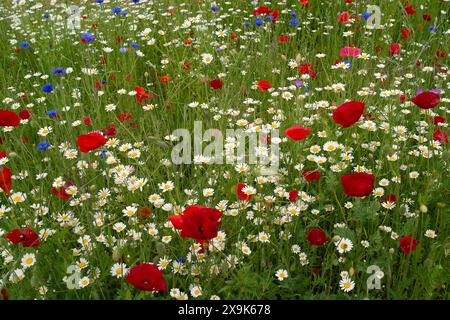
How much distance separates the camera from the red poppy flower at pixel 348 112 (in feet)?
5.80

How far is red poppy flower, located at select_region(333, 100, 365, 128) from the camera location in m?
Answer: 1.77

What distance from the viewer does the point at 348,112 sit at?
1783 mm

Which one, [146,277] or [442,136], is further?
[442,136]

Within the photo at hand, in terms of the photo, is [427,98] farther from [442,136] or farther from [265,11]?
[265,11]

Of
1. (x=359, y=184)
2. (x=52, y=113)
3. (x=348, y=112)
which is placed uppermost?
(x=348, y=112)

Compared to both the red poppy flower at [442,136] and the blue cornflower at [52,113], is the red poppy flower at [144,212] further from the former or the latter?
the red poppy flower at [442,136]

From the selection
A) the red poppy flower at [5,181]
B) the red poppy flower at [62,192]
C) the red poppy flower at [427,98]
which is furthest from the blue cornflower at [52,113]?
the red poppy flower at [427,98]

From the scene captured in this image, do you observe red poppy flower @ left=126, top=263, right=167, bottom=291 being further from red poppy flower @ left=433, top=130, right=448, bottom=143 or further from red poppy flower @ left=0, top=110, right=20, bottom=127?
red poppy flower @ left=433, top=130, right=448, bottom=143

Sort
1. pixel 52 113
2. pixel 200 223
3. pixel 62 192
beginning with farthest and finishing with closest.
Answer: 1. pixel 52 113
2. pixel 62 192
3. pixel 200 223

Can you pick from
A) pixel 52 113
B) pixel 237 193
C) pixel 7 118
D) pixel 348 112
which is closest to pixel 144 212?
pixel 237 193

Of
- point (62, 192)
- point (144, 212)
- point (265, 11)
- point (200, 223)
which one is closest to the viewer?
point (200, 223)

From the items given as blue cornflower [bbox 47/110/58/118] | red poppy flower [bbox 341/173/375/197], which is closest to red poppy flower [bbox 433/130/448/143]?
red poppy flower [bbox 341/173/375/197]
